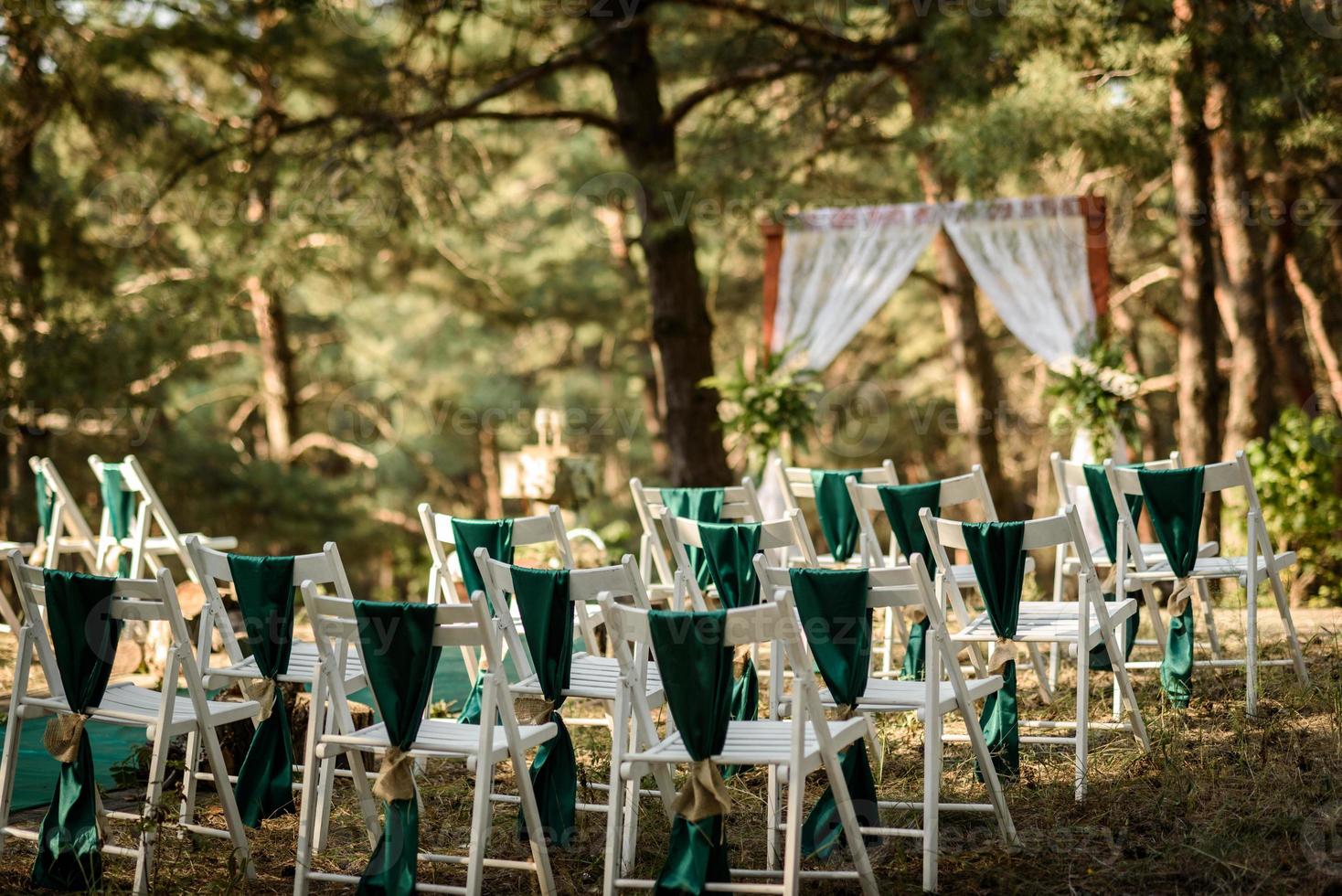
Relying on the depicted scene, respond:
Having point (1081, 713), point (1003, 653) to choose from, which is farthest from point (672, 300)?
point (1081, 713)

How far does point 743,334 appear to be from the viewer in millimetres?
17281

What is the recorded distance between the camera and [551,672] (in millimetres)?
3594

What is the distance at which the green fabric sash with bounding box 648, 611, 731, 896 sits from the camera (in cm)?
296

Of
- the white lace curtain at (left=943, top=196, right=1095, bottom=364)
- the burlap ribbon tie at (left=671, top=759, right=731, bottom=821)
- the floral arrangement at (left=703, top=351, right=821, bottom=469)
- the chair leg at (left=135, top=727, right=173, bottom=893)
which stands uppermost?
the white lace curtain at (left=943, top=196, right=1095, bottom=364)

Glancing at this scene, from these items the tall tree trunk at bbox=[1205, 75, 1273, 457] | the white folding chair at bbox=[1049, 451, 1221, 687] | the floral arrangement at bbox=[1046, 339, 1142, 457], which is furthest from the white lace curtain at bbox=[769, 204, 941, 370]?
the white folding chair at bbox=[1049, 451, 1221, 687]

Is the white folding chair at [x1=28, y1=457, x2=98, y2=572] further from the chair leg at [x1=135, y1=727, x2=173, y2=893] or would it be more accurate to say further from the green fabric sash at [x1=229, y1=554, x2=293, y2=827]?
the chair leg at [x1=135, y1=727, x2=173, y2=893]

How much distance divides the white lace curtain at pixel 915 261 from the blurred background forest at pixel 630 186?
12.1 inches

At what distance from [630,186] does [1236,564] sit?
6.40m

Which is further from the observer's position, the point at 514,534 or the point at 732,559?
the point at 514,534

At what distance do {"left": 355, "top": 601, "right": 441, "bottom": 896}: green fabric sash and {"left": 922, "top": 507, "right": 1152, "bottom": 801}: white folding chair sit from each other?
1.53 metres

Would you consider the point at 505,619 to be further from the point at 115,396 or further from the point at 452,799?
the point at 115,396

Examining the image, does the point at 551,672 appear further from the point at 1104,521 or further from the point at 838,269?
the point at 838,269

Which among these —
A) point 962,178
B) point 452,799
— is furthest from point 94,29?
point 452,799

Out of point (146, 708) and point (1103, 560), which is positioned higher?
point (1103, 560)
